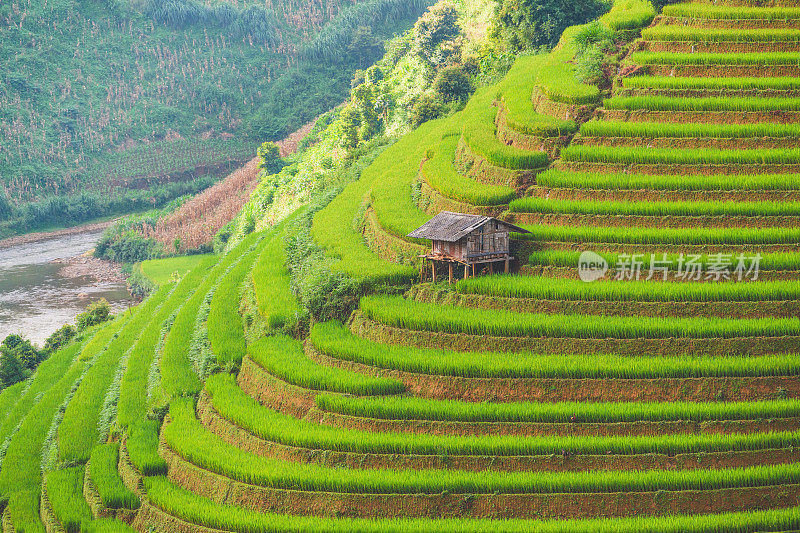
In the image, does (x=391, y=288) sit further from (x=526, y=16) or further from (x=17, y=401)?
(x=526, y=16)

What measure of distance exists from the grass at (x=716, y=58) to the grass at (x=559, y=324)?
12.7 meters

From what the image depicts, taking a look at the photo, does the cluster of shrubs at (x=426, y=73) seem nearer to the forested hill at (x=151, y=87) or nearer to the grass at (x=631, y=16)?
the grass at (x=631, y=16)

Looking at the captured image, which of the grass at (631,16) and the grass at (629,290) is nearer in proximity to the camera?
Answer: the grass at (629,290)

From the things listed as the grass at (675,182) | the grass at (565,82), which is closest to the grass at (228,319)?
the grass at (675,182)

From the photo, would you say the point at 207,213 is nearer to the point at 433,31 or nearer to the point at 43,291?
the point at 43,291

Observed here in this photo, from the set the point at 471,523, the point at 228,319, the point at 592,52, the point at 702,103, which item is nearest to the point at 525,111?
the point at 592,52

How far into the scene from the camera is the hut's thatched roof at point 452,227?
20.8 m

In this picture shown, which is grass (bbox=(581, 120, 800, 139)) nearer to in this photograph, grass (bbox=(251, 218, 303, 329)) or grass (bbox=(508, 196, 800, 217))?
grass (bbox=(508, 196, 800, 217))

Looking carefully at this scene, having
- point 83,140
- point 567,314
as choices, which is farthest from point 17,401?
point 83,140

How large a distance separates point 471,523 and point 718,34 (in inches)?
868

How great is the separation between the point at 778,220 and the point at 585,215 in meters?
5.38

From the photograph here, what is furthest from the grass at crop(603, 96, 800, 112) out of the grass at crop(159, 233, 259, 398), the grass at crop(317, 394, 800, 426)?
the grass at crop(159, 233, 259, 398)

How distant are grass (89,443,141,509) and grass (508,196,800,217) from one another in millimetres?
13691

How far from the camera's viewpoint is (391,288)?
2244 centimetres
